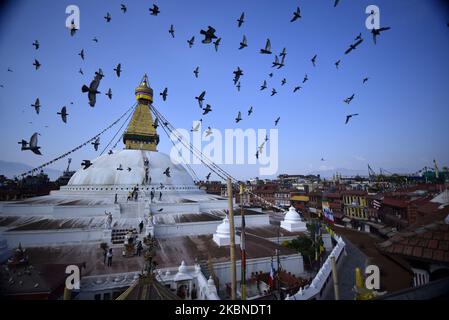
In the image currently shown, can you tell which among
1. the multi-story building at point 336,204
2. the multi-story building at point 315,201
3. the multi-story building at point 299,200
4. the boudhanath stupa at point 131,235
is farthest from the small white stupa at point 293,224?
the multi-story building at point 299,200

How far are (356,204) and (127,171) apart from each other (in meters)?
28.2

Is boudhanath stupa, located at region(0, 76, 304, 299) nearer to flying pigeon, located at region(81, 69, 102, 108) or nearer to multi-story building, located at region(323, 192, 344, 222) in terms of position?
flying pigeon, located at region(81, 69, 102, 108)

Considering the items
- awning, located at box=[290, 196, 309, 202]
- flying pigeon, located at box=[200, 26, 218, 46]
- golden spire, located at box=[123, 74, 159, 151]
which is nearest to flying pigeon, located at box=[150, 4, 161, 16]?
flying pigeon, located at box=[200, 26, 218, 46]

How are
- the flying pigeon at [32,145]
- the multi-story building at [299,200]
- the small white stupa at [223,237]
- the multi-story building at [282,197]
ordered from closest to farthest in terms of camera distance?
1. the flying pigeon at [32,145]
2. the small white stupa at [223,237]
3. the multi-story building at [299,200]
4. the multi-story building at [282,197]

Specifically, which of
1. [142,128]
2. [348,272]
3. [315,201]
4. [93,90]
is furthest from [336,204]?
[93,90]

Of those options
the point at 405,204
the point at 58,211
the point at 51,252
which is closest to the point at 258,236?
the point at 51,252

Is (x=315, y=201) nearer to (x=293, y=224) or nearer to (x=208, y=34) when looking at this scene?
(x=293, y=224)

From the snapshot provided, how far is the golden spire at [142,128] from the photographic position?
25.0m

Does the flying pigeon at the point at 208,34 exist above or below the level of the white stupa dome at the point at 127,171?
above

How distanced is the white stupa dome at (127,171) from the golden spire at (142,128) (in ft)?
6.12

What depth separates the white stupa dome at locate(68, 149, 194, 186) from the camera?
19453 mm

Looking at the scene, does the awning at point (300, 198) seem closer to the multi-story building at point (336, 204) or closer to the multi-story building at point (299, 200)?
the multi-story building at point (299, 200)

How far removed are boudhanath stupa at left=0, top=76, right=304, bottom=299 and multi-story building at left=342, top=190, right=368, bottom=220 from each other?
18.2 metres
